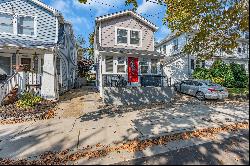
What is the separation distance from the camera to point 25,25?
55.5 feet

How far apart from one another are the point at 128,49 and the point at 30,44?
→ 8.36m

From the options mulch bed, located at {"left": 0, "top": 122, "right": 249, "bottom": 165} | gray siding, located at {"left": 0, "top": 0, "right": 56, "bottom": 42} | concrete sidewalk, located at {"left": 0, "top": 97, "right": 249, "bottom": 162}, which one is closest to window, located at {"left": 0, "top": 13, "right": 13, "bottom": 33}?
gray siding, located at {"left": 0, "top": 0, "right": 56, "bottom": 42}

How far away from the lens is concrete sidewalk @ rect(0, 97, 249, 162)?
7004mm

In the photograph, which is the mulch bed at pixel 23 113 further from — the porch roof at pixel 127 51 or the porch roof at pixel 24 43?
the porch roof at pixel 127 51

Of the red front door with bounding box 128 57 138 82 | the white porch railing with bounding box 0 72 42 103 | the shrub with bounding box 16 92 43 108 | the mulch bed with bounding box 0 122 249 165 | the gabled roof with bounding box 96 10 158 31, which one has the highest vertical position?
the gabled roof with bounding box 96 10 158 31

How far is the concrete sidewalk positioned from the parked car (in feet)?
17.3

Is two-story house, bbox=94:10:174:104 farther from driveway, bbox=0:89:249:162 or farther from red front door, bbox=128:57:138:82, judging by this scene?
driveway, bbox=0:89:249:162

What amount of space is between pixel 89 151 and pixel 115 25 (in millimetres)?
15381

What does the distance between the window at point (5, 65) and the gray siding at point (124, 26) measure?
8131 millimetres

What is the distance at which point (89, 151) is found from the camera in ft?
20.9

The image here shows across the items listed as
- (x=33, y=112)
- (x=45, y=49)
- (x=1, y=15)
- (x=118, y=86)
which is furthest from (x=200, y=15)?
(x=1, y=15)

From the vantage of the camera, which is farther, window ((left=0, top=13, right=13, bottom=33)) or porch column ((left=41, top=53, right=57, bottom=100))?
window ((left=0, top=13, right=13, bottom=33))

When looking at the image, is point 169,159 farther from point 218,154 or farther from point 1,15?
point 1,15

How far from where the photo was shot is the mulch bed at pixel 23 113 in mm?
10823
